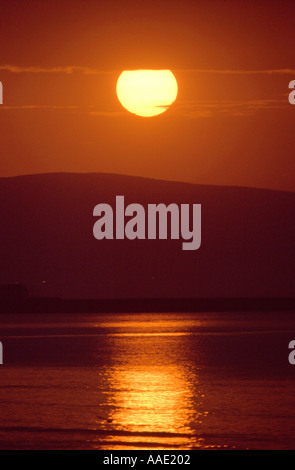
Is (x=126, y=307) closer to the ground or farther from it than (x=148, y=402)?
farther from it

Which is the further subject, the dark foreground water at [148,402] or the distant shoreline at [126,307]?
the distant shoreline at [126,307]

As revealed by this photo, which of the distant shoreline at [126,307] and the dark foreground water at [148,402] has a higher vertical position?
the distant shoreline at [126,307]

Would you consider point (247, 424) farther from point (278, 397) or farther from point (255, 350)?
point (255, 350)

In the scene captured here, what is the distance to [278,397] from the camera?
2405 cm

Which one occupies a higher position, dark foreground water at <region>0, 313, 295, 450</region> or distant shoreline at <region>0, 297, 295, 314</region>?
distant shoreline at <region>0, 297, 295, 314</region>

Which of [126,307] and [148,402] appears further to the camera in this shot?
[126,307]

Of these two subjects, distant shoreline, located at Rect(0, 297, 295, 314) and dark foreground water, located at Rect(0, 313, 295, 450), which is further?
distant shoreline, located at Rect(0, 297, 295, 314)

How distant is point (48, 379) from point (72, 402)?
21.5 ft
